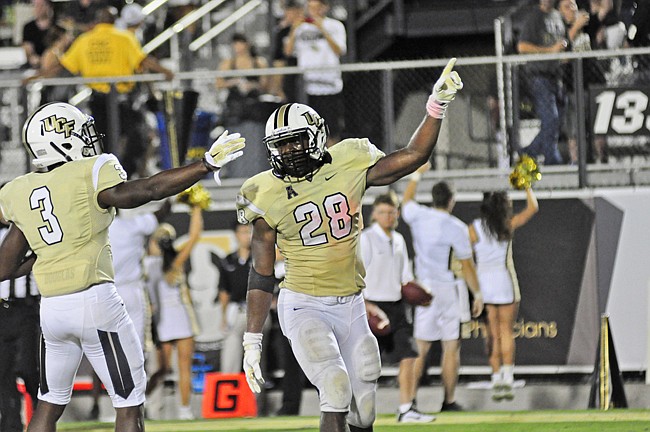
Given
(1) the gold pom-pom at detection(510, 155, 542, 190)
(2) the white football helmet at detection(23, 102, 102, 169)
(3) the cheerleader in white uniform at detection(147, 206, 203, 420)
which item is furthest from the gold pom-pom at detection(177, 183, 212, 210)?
(2) the white football helmet at detection(23, 102, 102, 169)

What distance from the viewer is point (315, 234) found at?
677cm

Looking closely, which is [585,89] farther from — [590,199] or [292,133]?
[292,133]

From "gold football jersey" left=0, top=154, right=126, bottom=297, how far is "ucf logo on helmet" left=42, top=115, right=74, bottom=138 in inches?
7.1

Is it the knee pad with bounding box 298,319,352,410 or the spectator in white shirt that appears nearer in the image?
the knee pad with bounding box 298,319,352,410

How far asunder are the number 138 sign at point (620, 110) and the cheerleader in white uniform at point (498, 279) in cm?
101

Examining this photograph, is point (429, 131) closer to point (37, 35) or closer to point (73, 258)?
point (73, 258)

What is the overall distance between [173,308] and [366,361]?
16.4 feet

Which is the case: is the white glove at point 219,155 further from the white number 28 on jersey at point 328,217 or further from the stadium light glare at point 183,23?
the stadium light glare at point 183,23

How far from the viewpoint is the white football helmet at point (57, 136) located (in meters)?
6.77

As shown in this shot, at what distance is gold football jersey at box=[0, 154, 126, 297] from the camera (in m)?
6.67

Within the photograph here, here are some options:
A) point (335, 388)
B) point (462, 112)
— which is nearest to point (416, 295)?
point (462, 112)

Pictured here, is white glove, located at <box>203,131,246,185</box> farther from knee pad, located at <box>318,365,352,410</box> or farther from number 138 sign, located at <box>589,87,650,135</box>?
number 138 sign, located at <box>589,87,650,135</box>

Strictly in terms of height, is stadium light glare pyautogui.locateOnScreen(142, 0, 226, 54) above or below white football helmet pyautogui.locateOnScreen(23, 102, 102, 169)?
above

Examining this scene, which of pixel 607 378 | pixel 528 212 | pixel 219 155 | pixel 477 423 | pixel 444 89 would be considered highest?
pixel 444 89
